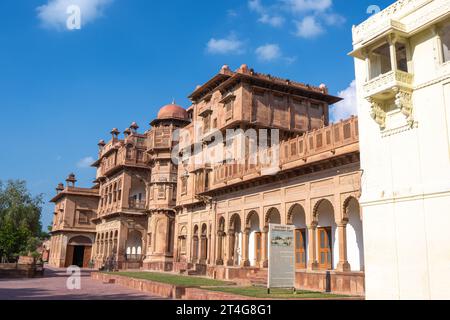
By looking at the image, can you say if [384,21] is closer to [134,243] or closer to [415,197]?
[415,197]

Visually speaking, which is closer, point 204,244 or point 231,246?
point 231,246

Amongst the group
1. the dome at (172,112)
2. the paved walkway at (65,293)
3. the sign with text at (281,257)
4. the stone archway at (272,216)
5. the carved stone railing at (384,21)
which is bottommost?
the paved walkway at (65,293)

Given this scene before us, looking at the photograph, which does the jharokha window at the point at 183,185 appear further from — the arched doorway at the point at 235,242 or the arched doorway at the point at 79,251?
the arched doorway at the point at 79,251

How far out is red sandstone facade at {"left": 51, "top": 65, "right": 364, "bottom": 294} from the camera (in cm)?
1805

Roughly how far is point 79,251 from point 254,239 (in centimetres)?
3673

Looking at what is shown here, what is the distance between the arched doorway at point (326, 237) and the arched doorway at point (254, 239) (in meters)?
4.67

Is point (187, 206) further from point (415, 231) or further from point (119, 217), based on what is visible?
point (415, 231)

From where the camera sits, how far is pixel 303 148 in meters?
20.0

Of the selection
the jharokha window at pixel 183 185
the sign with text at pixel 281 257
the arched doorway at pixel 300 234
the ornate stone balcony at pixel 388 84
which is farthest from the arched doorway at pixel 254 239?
the ornate stone balcony at pixel 388 84

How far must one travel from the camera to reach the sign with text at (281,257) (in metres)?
14.4

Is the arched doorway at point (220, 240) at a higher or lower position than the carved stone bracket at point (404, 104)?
lower

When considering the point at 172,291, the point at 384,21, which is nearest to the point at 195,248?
the point at 172,291

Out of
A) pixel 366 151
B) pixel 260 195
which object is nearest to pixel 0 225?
pixel 260 195

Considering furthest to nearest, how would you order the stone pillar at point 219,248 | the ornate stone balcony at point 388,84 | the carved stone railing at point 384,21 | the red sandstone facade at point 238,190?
the stone pillar at point 219,248
the red sandstone facade at point 238,190
the carved stone railing at point 384,21
the ornate stone balcony at point 388,84
